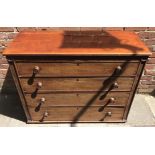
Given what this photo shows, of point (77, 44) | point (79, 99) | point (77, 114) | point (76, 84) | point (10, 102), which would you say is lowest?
point (10, 102)

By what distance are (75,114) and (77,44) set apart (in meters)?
0.91

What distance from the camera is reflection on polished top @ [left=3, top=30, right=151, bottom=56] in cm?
242

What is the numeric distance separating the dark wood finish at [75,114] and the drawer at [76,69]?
535 mm

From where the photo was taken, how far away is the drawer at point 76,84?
2.64 meters

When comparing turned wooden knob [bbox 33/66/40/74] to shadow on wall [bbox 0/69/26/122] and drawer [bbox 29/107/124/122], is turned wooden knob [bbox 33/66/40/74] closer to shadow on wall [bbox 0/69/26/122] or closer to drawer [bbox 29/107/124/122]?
drawer [bbox 29/107/124/122]

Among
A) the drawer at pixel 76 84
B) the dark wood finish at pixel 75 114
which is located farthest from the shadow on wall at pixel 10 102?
the drawer at pixel 76 84

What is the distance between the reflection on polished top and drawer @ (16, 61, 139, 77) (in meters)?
0.13

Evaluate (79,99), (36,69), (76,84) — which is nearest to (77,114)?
(79,99)

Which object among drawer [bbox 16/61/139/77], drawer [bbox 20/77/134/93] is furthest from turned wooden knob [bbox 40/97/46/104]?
drawer [bbox 16/61/139/77]

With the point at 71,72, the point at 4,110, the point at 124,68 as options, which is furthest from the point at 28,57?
the point at 4,110

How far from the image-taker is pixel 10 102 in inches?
138

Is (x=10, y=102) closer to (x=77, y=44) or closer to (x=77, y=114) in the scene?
(x=77, y=114)

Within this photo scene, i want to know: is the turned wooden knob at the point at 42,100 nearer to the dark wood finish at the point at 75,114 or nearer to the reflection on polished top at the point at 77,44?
the dark wood finish at the point at 75,114
